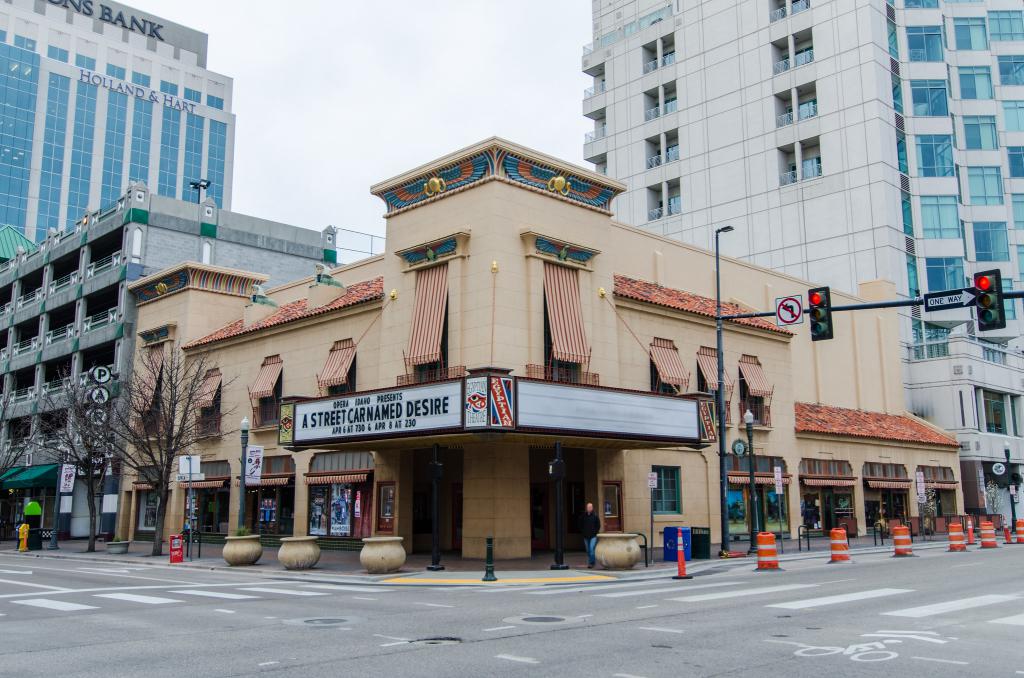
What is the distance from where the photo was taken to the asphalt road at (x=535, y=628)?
10.3 metres

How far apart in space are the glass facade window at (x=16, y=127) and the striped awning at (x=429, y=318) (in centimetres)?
11213

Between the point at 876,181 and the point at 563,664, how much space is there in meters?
53.2

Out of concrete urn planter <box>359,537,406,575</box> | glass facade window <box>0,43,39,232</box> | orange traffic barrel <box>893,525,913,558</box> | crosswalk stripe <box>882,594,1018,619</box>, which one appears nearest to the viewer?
crosswalk stripe <box>882,594,1018,619</box>

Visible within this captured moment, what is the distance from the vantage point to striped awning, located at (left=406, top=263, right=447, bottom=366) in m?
29.7

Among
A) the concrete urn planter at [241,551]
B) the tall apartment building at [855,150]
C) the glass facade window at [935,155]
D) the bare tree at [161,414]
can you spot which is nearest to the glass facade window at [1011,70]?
the tall apartment building at [855,150]

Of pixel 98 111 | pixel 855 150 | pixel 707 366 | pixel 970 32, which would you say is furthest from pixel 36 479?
pixel 98 111

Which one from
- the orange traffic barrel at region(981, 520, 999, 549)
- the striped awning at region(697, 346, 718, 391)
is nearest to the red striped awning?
the striped awning at region(697, 346, 718, 391)

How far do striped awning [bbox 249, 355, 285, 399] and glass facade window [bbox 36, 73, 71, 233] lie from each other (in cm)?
10232

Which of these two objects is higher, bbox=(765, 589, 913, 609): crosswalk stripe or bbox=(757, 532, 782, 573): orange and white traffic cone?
bbox=(757, 532, 782, 573): orange and white traffic cone

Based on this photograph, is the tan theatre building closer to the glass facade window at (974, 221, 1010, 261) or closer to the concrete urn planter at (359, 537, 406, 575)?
Answer: the concrete urn planter at (359, 537, 406, 575)

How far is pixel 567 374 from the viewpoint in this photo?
97.5 feet

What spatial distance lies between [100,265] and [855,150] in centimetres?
4628

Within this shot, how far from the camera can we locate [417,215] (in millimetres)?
31703

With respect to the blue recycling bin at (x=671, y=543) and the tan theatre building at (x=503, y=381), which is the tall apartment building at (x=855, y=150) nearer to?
the tan theatre building at (x=503, y=381)
